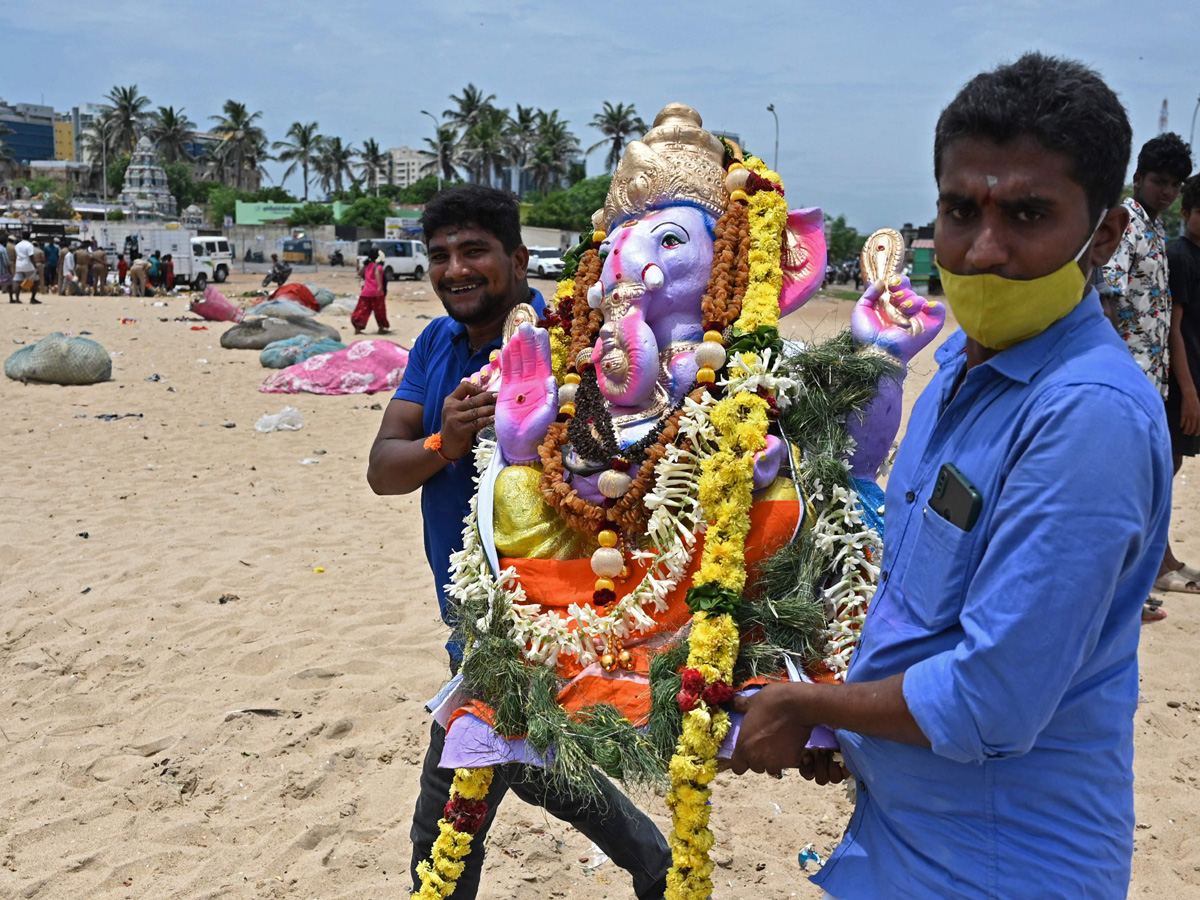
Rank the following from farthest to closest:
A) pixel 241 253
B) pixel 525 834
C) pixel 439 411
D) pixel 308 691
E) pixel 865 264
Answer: pixel 241 253 → pixel 308 691 → pixel 525 834 → pixel 439 411 → pixel 865 264

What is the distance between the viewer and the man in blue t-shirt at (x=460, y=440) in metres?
2.72

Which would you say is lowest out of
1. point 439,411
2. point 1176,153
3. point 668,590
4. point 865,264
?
point 668,590

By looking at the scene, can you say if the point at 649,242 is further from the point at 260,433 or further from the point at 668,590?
the point at 260,433

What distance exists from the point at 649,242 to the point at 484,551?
3.13 feet

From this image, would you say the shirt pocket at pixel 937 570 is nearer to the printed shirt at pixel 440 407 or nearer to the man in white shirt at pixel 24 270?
the printed shirt at pixel 440 407

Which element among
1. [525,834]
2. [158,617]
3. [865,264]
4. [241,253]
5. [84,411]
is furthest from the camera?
[241,253]

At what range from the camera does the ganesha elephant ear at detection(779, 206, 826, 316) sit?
2.61 metres

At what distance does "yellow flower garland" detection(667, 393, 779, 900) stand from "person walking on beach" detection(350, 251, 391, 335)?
15.8 meters

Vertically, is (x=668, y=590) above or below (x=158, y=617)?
above

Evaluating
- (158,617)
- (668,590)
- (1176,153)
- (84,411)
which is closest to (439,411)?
(668,590)

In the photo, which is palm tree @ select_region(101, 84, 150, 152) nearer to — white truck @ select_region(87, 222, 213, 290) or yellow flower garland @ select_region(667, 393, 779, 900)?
white truck @ select_region(87, 222, 213, 290)

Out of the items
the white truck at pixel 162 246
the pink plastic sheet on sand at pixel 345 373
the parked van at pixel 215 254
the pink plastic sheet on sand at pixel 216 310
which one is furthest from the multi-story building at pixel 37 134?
the pink plastic sheet on sand at pixel 345 373

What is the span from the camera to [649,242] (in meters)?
2.53

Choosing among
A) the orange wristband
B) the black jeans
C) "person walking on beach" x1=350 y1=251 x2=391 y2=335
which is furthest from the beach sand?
"person walking on beach" x1=350 y1=251 x2=391 y2=335
